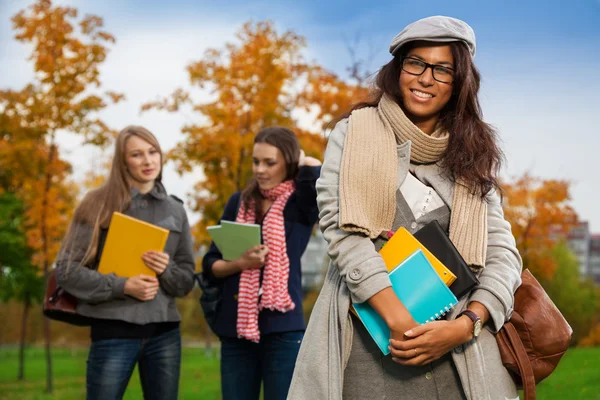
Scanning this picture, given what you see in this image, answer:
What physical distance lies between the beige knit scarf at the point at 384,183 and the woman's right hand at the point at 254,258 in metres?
1.95

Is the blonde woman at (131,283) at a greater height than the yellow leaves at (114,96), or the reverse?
the yellow leaves at (114,96)

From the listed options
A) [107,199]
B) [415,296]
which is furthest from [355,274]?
[107,199]

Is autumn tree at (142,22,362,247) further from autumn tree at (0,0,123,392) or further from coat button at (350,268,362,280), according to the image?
coat button at (350,268,362,280)

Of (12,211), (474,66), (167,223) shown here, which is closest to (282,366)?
(167,223)

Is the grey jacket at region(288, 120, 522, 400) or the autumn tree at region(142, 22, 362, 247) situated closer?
the grey jacket at region(288, 120, 522, 400)

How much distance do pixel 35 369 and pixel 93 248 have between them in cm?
2214

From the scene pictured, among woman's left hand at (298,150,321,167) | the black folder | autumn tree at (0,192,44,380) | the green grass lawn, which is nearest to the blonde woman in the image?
woman's left hand at (298,150,321,167)

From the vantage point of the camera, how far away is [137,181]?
4688 mm

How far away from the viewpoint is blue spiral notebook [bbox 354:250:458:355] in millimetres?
2359

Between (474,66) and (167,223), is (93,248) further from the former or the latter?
(474,66)

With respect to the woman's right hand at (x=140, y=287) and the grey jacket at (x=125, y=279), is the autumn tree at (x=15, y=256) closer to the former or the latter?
the grey jacket at (x=125, y=279)

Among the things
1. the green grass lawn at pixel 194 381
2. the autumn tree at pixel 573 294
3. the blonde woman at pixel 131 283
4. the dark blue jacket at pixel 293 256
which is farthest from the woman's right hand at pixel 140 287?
the autumn tree at pixel 573 294

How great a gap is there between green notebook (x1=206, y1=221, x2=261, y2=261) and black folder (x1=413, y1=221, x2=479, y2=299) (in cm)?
194

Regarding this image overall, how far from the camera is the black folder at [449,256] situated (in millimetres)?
2432
